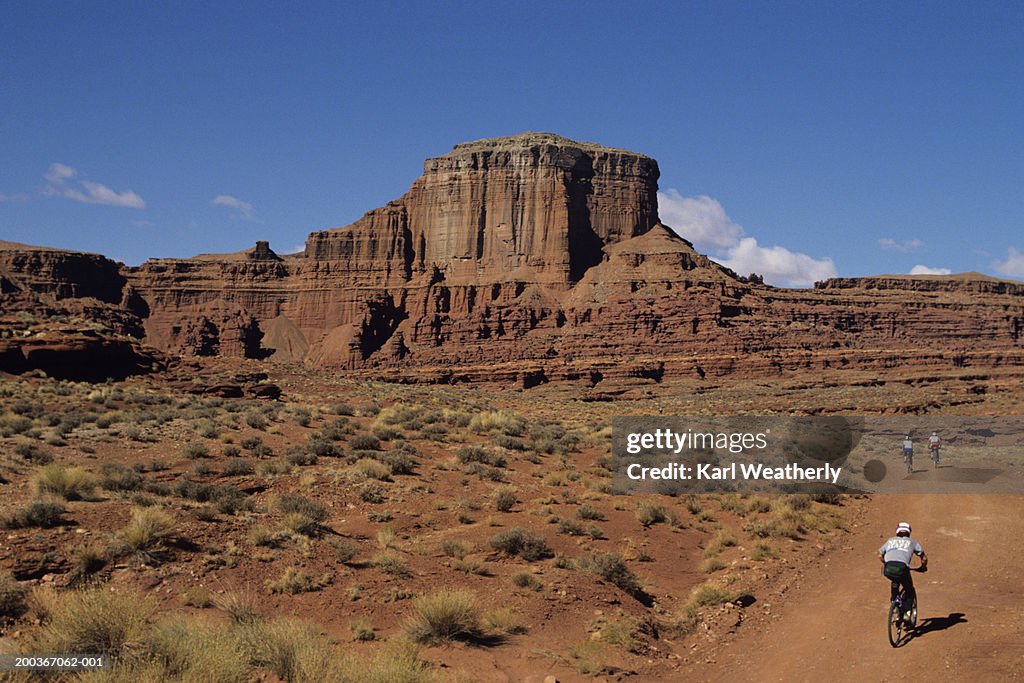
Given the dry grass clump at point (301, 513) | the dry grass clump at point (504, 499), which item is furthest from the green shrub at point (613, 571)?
the dry grass clump at point (301, 513)

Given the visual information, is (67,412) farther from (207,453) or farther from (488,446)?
(488,446)

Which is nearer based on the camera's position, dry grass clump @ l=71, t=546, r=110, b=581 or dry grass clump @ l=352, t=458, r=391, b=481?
dry grass clump @ l=71, t=546, r=110, b=581

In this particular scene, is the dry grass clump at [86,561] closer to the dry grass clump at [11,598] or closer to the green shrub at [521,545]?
the dry grass clump at [11,598]

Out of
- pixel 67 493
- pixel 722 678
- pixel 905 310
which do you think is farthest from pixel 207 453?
pixel 905 310

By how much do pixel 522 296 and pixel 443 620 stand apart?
97.2m

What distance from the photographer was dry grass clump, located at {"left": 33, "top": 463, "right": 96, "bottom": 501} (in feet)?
41.5

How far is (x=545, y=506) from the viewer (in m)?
17.1

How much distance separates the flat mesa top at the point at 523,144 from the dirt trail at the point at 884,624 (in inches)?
4060

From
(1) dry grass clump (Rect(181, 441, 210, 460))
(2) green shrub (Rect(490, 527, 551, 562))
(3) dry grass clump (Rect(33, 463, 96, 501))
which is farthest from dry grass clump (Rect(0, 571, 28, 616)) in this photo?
(1) dry grass clump (Rect(181, 441, 210, 460))

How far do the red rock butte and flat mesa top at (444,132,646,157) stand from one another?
0.35 m

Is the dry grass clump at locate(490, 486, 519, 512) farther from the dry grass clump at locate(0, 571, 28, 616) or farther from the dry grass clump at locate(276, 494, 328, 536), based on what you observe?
the dry grass clump at locate(0, 571, 28, 616)

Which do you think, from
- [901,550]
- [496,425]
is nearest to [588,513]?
[901,550]

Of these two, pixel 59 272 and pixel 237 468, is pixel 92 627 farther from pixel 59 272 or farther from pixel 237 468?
pixel 59 272

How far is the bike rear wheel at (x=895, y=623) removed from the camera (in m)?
9.70
